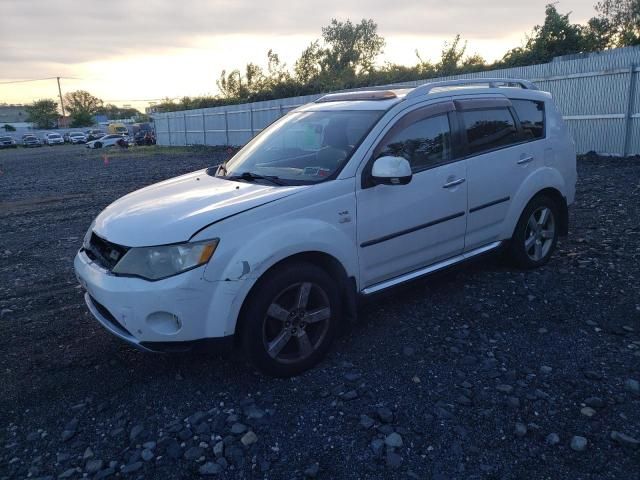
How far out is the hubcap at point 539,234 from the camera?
5078 mm

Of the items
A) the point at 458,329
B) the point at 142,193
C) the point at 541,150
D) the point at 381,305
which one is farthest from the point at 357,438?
the point at 541,150

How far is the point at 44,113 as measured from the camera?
333 ft

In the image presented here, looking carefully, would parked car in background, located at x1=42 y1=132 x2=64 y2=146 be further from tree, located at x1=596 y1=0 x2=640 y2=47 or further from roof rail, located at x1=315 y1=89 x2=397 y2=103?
roof rail, located at x1=315 y1=89 x2=397 y2=103

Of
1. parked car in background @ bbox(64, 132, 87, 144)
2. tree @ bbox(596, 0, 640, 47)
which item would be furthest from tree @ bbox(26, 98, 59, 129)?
tree @ bbox(596, 0, 640, 47)

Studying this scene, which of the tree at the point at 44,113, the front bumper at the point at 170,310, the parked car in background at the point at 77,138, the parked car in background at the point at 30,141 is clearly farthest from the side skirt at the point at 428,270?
the tree at the point at 44,113

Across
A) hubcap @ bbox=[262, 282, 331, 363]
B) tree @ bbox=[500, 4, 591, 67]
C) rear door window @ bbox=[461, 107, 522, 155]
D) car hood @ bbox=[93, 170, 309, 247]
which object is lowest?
hubcap @ bbox=[262, 282, 331, 363]

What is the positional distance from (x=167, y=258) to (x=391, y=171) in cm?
158

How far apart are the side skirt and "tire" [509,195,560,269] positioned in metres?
0.32

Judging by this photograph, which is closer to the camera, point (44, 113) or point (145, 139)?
point (145, 139)

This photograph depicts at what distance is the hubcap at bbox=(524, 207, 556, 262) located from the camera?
5.08 metres

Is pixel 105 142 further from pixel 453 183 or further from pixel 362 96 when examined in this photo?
pixel 453 183

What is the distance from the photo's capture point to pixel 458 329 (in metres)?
4.09

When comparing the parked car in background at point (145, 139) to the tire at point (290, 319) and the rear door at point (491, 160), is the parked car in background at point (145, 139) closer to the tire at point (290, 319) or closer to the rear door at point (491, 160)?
the rear door at point (491, 160)

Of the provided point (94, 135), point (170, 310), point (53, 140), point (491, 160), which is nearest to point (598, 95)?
point (491, 160)
